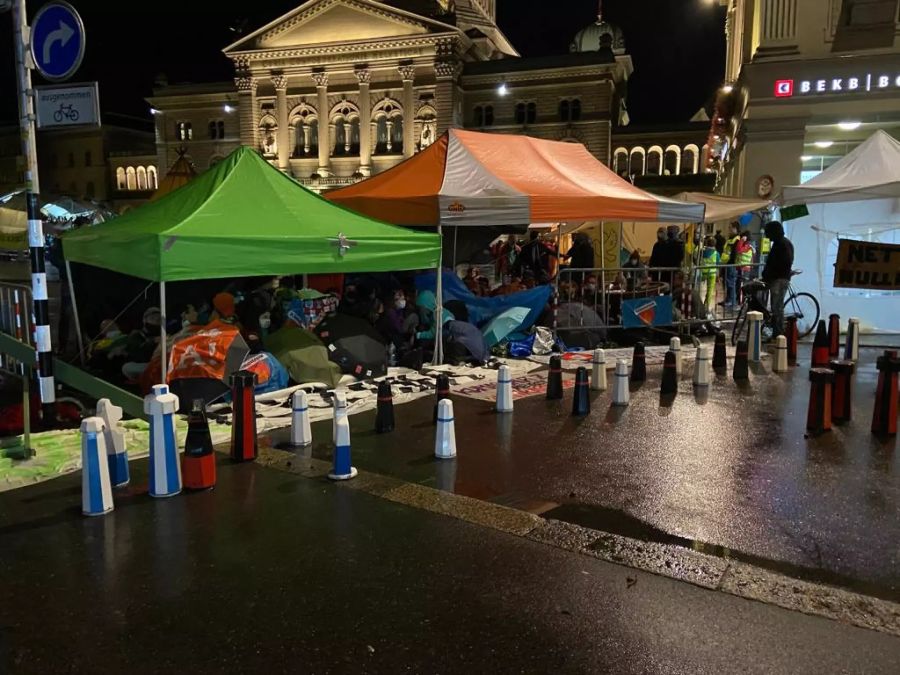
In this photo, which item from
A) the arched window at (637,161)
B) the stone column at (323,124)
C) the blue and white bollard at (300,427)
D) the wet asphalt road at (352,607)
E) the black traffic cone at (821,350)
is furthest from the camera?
the stone column at (323,124)

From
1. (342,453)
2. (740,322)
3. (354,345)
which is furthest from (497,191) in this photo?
(342,453)

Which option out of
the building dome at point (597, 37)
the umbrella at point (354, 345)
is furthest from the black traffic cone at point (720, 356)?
the building dome at point (597, 37)

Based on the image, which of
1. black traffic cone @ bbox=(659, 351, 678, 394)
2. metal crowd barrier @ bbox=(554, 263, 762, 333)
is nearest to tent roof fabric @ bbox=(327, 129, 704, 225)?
metal crowd barrier @ bbox=(554, 263, 762, 333)

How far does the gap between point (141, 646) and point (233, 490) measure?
2.20m

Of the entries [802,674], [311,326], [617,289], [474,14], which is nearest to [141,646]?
[802,674]

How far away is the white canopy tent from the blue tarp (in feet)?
17.7

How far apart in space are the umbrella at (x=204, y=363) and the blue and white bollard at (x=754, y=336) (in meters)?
8.12

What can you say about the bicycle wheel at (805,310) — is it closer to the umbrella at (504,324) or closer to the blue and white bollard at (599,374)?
the umbrella at (504,324)

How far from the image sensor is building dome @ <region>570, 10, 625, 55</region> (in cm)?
7412

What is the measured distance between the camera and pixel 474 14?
7200 centimetres

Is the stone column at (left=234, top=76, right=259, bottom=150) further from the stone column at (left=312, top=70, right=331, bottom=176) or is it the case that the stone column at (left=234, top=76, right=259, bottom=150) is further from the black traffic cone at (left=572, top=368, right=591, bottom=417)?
the black traffic cone at (left=572, top=368, right=591, bottom=417)

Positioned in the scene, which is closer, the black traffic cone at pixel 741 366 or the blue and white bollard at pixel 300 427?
the blue and white bollard at pixel 300 427

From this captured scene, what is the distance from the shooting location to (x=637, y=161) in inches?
2336

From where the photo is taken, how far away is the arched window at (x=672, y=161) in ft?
189
